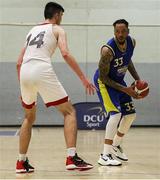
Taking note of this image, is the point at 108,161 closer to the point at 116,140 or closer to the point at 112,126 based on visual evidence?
the point at 112,126

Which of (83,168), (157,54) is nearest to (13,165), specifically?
(83,168)

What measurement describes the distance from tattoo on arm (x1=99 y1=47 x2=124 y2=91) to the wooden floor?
3.27 ft

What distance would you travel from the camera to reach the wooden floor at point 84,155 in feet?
17.7

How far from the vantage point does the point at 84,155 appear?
6.98m

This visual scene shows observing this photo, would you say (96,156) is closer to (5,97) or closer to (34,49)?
(34,49)

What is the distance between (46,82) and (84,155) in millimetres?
1976

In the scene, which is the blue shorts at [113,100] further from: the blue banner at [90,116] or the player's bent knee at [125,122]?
the blue banner at [90,116]

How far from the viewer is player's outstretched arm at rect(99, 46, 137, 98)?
19.9 ft

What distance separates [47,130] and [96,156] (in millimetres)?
4298

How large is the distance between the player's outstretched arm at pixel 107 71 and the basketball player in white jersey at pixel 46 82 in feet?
2.71

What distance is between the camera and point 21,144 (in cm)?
553

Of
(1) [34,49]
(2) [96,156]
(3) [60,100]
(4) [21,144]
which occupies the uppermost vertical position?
(1) [34,49]

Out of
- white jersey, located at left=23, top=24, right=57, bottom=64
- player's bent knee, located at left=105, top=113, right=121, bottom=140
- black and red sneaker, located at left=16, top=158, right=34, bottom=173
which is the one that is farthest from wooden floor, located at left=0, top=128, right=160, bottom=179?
white jersey, located at left=23, top=24, right=57, bottom=64

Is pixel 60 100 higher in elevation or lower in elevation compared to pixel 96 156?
higher
